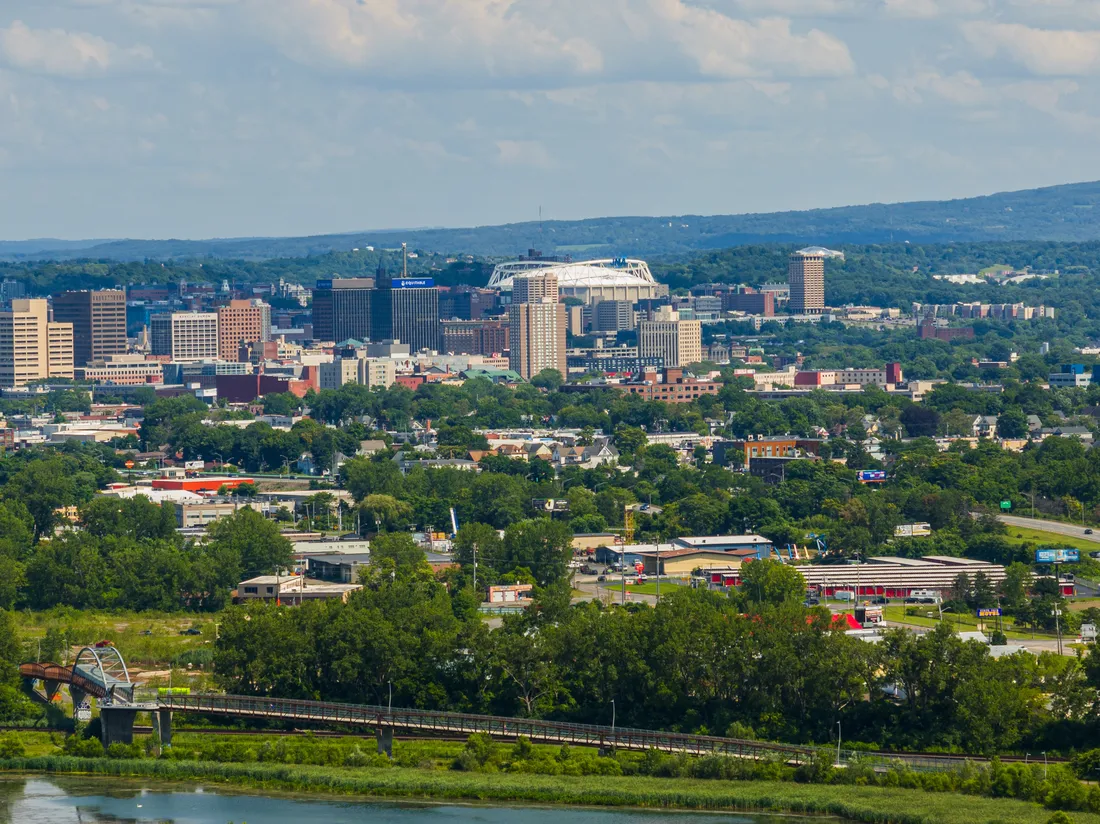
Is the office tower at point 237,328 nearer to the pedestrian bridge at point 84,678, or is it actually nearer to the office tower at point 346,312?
the office tower at point 346,312

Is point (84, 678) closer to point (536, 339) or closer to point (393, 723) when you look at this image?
point (393, 723)

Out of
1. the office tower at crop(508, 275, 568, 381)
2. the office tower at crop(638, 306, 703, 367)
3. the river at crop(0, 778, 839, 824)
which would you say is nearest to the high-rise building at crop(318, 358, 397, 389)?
the office tower at crop(508, 275, 568, 381)

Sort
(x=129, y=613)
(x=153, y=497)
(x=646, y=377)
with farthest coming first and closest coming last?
(x=646, y=377), (x=153, y=497), (x=129, y=613)

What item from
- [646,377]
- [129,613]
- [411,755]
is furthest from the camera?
[646,377]

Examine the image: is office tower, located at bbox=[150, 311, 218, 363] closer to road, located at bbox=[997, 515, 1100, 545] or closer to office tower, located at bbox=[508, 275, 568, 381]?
office tower, located at bbox=[508, 275, 568, 381]

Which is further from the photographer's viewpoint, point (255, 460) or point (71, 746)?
point (255, 460)

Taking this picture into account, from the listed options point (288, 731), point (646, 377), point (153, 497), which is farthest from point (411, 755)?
point (646, 377)

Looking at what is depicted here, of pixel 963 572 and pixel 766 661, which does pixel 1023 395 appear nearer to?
pixel 963 572
